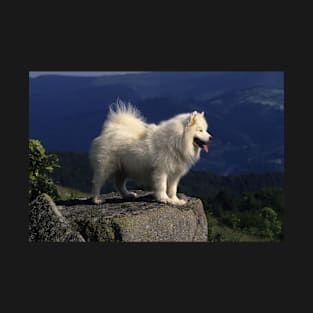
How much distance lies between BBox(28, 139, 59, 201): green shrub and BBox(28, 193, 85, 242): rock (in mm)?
1710

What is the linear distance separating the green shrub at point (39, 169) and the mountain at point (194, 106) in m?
2.03

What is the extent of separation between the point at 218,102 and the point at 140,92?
2540 millimetres

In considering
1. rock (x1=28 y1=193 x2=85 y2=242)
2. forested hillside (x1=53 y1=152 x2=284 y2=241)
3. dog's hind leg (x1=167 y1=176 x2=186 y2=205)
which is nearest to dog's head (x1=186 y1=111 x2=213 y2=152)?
dog's hind leg (x1=167 y1=176 x2=186 y2=205)

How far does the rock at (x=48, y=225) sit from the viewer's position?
1268 centimetres

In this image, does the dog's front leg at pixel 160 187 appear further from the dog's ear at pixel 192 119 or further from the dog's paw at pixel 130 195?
the dog's ear at pixel 192 119

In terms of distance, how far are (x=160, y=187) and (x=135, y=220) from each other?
0.92m

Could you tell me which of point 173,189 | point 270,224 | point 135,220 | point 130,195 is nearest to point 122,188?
point 130,195

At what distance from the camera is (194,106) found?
19.0 m

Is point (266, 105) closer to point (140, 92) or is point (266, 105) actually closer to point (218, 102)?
point (218, 102)

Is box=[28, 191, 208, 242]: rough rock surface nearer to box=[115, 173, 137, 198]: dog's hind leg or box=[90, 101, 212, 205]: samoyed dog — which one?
box=[115, 173, 137, 198]: dog's hind leg

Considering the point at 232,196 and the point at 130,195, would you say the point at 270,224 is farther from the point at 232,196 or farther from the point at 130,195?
the point at 130,195

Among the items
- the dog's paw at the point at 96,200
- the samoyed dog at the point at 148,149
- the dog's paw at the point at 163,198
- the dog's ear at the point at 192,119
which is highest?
the dog's ear at the point at 192,119

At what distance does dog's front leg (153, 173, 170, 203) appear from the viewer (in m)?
13.4

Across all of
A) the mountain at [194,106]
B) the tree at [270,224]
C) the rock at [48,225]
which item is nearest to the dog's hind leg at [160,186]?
the rock at [48,225]
